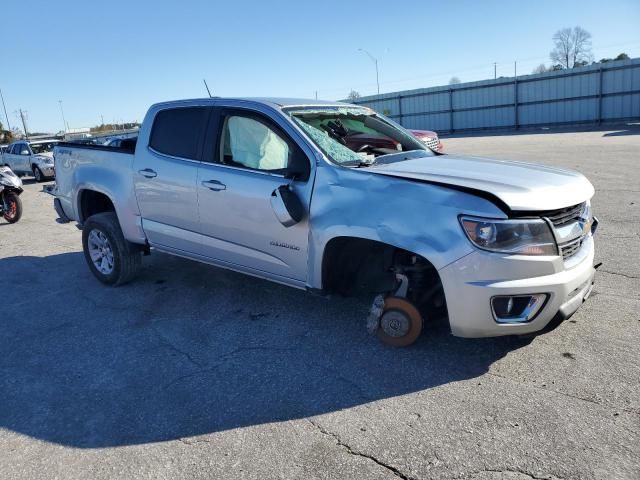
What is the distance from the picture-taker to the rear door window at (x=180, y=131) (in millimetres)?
4895

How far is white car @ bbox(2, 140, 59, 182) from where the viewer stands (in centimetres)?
1980

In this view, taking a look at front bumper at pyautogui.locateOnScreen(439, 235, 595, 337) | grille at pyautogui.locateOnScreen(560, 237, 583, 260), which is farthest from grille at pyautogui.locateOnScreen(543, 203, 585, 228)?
front bumper at pyautogui.locateOnScreen(439, 235, 595, 337)

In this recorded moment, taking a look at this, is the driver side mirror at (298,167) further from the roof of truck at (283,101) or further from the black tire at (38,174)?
the black tire at (38,174)

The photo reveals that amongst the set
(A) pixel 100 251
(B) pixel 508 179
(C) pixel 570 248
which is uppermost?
(B) pixel 508 179

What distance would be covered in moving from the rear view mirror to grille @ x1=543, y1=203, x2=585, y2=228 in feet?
5.53

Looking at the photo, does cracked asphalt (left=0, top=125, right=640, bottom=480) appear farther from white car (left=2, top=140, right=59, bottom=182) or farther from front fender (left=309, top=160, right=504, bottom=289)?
white car (left=2, top=140, right=59, bottom=182)

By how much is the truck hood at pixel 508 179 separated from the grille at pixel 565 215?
61mm

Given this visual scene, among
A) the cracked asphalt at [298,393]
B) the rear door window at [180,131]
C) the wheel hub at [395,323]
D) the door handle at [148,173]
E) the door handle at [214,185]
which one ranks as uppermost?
the rear door window at [180,131]

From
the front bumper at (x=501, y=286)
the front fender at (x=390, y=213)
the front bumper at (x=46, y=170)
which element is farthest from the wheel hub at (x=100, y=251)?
the front bumper at (x=46, y=170)

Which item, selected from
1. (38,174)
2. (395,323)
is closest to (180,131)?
(395,323)

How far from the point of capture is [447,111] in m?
38.3

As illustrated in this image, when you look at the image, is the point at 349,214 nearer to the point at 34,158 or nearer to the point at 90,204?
the point at 90,204

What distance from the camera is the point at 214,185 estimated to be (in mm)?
4559

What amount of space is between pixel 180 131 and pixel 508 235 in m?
3.22
